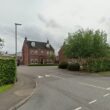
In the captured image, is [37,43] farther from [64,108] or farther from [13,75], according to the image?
[64,108]

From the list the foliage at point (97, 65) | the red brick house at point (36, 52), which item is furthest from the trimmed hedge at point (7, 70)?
the red brick house at point (36, 52)

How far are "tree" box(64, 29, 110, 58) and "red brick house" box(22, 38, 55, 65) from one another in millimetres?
41261

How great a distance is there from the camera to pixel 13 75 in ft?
74.8

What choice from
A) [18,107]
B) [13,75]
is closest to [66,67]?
[13,75]

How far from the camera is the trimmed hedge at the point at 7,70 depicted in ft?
69.3

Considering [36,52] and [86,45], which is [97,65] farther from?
[36,52]

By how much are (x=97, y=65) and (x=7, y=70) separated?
888 inches

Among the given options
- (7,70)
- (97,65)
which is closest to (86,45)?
(97,65)

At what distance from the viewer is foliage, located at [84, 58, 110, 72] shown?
135 ft

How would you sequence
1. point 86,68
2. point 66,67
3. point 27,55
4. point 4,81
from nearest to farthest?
point 4,81 → point 86,68 → point 66,67 → point 27,55

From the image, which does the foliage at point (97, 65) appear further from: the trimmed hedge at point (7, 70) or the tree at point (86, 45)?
the trimmed hedge at point (7, 70)

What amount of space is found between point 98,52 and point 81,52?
334 cm

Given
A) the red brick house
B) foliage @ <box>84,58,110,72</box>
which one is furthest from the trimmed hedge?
the red brick house

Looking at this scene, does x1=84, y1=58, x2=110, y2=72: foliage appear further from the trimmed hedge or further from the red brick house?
the red brick house
